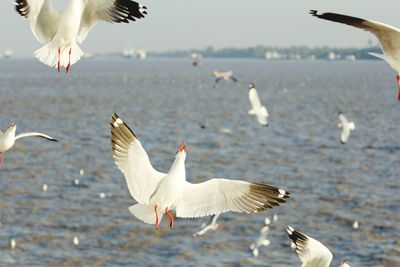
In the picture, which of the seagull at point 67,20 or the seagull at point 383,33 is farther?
the seagull at point 67,20

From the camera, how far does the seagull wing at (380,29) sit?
334 inches

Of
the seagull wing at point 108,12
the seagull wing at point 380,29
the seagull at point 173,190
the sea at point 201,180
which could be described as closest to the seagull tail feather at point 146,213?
the seagull at point 173,190

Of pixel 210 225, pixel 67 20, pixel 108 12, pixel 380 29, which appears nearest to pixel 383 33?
pixel 380 29

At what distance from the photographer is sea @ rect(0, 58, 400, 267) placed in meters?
26.5

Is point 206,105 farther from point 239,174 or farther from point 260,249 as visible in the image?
point 260,249

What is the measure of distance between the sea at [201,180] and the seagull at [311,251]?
7.92 m

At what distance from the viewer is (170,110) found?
76000 mm

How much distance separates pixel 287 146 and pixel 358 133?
9.95m

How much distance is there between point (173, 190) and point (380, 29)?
2520 millimetres

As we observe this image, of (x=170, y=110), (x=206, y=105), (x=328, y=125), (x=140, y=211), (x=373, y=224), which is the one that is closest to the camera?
(x=140, y=211)

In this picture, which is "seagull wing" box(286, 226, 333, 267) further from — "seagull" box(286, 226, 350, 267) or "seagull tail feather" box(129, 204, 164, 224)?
"seagull tail feather" box(129, 204, 164, 224)

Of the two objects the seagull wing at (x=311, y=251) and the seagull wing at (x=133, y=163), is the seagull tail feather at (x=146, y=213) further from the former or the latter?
the seagull wing at (x=311, y=251)

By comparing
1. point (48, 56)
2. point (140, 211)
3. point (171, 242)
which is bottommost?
point (171, 242)

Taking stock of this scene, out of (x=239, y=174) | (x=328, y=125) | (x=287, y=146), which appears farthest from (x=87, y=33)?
(x=328, y=125)
